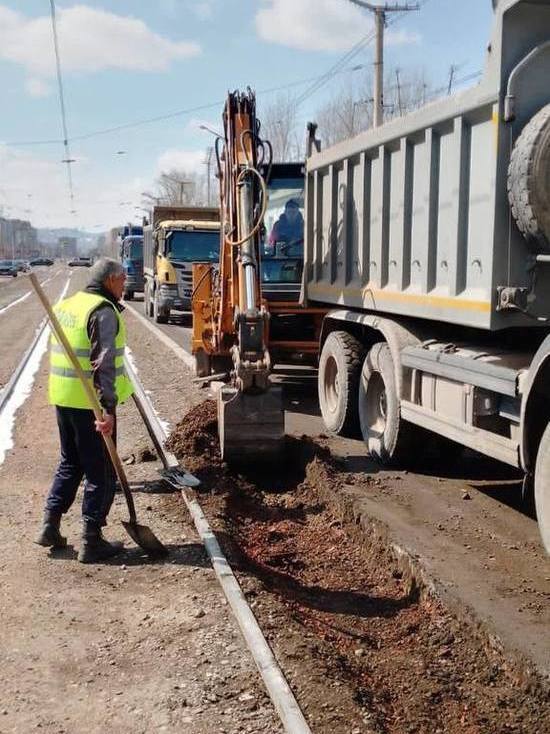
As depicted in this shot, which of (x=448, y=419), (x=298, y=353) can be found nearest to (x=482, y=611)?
(x=448, y=419)

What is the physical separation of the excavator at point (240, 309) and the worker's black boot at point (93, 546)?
2.26m

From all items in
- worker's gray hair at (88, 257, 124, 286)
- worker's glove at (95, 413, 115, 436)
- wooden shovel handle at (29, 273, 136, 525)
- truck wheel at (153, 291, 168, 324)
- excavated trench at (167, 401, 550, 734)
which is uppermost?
worker's gray hair at (88, 257, 124, 286)

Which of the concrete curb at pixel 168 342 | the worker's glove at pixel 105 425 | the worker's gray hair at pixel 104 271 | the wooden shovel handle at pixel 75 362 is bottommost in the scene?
the concrete curb at pixel 168 342

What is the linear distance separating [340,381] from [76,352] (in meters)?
4.01

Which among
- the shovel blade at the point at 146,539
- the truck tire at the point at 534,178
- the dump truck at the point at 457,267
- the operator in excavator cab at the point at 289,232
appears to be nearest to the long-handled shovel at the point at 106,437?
the shovel blade at the point at 146,539

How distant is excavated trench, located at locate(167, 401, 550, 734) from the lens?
11.9 ft

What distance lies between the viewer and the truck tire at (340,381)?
8625 mm

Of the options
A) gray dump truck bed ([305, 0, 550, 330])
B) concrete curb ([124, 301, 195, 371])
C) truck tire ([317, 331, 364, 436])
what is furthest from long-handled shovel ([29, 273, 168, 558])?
concrete curb ([124, 301, 195, 371])

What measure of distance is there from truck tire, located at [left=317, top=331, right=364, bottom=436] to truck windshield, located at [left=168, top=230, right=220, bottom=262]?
14241 mm

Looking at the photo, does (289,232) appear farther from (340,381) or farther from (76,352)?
(76,352)

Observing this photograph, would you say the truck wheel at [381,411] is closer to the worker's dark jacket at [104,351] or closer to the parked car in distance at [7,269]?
the worker's dark jacket at [104,351]

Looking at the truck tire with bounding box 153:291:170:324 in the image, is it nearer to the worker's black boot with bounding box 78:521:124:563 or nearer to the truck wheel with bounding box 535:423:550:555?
the worker's black boot with bounding box 78:521:124:563

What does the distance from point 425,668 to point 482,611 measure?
1.89ft

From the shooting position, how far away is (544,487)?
484 centimetres
